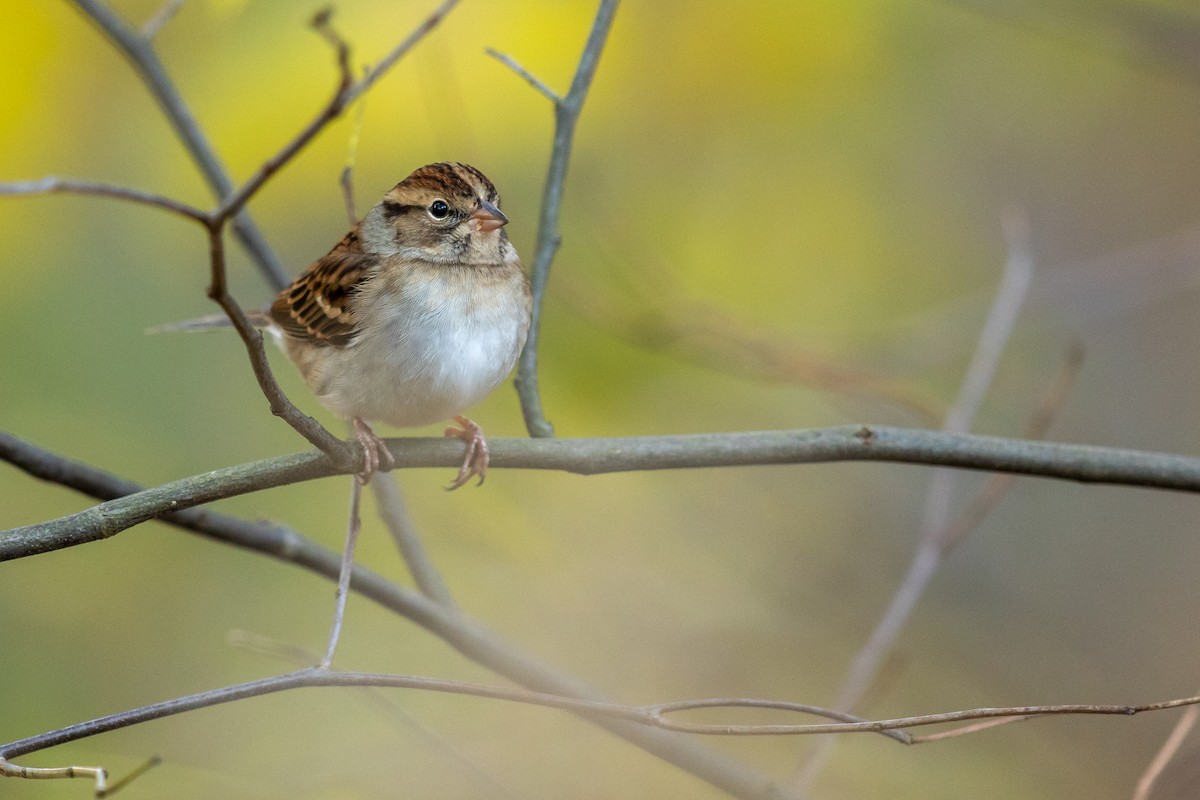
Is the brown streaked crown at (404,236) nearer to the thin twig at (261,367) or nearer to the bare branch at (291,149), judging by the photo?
the thin twig at (261,367)

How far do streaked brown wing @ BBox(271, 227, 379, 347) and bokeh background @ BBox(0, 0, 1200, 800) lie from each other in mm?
687

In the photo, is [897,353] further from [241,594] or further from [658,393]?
[241,594]

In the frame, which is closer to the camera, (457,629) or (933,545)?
(457,629)

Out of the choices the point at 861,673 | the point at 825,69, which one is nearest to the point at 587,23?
the point at 825,69

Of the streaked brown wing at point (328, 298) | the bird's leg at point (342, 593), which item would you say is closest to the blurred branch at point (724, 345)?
the streaked brown wing at point (328, 298)

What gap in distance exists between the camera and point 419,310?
2.85 metres

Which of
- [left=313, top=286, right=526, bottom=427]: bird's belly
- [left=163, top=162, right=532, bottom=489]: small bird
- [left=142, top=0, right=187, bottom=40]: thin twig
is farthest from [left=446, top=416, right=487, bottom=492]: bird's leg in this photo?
[left=142, top=0, right=187, bottom=40]: thin twig

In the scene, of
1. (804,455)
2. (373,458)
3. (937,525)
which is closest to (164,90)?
(373,458)

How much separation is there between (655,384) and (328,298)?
151cm

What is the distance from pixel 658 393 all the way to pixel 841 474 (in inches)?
59.1

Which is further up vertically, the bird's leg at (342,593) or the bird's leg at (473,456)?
the bird's leg at (473,456)

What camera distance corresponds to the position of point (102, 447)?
12.7 ft

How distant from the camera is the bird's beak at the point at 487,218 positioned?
3.00 metres

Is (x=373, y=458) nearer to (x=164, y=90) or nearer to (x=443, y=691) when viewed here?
(x=443, y=691)
